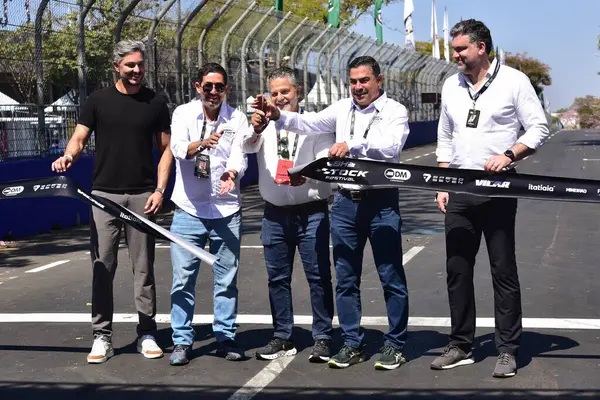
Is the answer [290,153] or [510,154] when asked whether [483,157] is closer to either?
[510,154]

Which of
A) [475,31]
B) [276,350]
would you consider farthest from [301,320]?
[475,31]

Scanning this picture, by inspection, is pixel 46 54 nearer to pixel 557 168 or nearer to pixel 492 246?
pixel 492 246

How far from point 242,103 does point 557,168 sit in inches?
367

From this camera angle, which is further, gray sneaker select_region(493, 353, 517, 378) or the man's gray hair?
the man's gray hair

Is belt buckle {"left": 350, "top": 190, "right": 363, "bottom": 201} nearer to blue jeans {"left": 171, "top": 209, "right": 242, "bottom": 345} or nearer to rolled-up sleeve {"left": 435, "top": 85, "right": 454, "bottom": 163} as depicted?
rolled-up sleeve {"left": 435, "top": 85, "right": 454, "bottom": 163}

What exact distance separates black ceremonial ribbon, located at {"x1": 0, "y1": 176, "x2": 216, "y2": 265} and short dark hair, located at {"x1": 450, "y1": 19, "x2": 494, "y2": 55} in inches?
78.4

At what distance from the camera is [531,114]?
5.99 metres

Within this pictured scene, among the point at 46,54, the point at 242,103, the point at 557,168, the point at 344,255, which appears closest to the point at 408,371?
the point at 344,255

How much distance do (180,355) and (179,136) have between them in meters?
1.38

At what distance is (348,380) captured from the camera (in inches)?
235

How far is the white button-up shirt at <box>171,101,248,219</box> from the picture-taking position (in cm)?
649

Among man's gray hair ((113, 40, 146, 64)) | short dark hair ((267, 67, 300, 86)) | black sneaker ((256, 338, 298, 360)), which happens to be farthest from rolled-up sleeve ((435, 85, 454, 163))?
man's gray hair ((113, 40, 146, 64))

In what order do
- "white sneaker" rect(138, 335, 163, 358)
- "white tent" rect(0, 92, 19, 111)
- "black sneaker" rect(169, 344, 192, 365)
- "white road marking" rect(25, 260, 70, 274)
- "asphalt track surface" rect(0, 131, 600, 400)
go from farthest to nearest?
"white tent" rect(0, 92, 19, 111) < "white road marking" rect(25, 260, 70, 274) < "white sneaker" rect(138, 335, 163, 358) < "black sneaker" rect(169, 344, 192, 365) < "asphalt track surface" rect(0, 131, 600, 400)

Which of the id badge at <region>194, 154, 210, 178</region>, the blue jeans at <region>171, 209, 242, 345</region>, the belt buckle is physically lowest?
the blue jeans at <region>171, 209, 242, 345</region>
